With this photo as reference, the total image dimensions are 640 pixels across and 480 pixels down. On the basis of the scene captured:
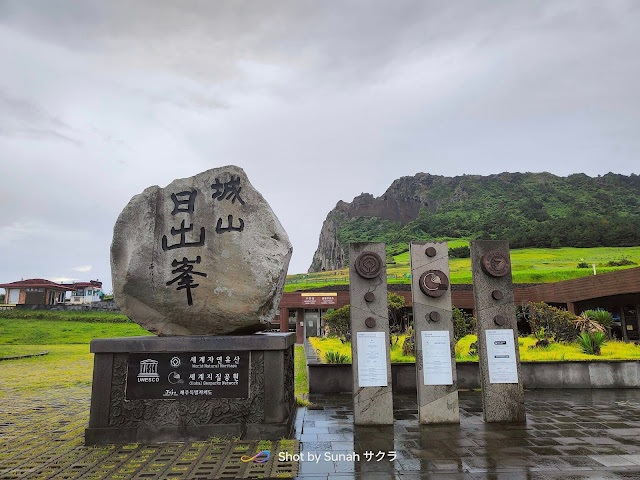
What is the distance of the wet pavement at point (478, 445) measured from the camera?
4.15m

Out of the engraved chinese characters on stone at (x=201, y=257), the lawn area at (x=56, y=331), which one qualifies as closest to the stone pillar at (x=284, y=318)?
the lawn area at (x=56, y=331)

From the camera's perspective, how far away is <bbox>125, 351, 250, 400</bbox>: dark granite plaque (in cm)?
540

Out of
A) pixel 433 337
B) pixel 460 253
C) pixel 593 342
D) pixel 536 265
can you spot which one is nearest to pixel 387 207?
pixel 460 253

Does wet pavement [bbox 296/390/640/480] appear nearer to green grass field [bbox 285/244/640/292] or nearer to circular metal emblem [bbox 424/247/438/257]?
circular metal emblem [bbox 424/247/438/257]

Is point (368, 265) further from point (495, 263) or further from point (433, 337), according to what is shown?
point (495, 263)

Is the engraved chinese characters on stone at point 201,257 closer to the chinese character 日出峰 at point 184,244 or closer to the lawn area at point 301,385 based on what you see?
the chinese character 日出峰 at point 184,244

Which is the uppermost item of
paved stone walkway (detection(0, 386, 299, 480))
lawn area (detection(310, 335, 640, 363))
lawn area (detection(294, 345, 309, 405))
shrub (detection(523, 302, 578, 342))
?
shrub (detection(523, 302, 578, 342))

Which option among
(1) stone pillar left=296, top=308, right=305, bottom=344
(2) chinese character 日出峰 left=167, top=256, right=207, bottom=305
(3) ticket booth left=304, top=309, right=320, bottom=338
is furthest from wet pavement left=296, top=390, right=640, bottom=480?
(1) stone pillar left=296, top=308, right=305, bottom=344

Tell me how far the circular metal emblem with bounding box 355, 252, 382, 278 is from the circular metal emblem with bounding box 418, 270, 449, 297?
75cm

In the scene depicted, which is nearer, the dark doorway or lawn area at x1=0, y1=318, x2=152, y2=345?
lawn area at x1=0, y1=318, x2=152, y2=345

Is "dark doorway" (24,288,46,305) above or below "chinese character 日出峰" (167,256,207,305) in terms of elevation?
above

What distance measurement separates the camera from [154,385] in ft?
17.7

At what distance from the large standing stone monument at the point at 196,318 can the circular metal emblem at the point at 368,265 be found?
1260 millimetres

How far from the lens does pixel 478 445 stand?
5.03 m
